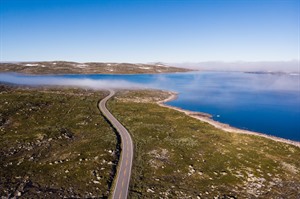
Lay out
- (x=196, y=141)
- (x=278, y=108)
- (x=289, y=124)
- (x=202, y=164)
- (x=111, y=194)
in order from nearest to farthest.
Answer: (x=111, y=194) → (x=202, y=164) → (x=196, y=141) → (x=289, y=124) → (x=278, y=108)

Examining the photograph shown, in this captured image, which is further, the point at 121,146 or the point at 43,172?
the point at 121,146

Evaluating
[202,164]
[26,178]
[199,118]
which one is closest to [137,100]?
[199,118]

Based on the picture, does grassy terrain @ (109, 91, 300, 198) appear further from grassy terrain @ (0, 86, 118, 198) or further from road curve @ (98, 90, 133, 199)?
grassy terrain @ (0, 86, 118, 198)

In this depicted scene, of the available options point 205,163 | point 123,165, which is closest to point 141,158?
point 123,165

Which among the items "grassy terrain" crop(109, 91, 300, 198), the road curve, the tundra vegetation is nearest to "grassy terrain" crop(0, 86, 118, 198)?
the tundra vegetation

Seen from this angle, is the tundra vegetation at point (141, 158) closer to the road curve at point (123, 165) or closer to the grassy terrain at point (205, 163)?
the grassy terrain at point (205, 163)

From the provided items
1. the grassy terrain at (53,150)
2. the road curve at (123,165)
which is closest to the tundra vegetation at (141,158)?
the grassy terrain at (53,150)

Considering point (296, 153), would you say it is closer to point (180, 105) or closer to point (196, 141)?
point (196, 141)
